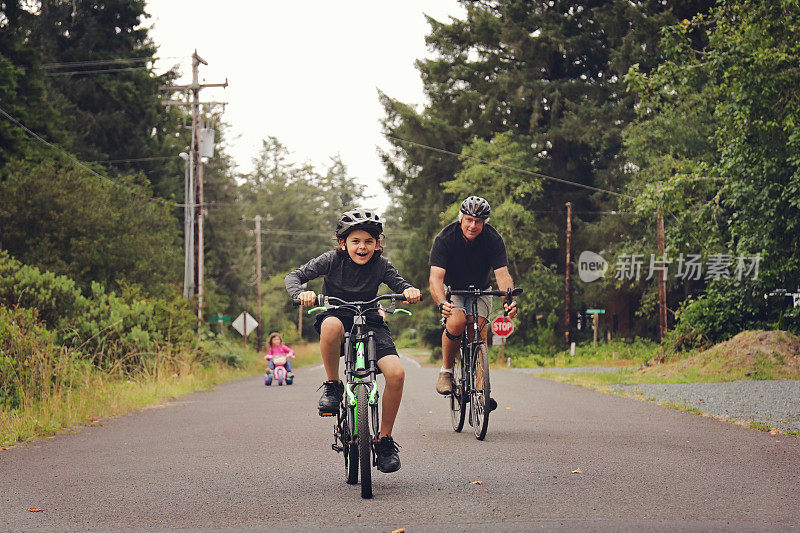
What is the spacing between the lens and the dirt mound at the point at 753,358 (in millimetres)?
19234

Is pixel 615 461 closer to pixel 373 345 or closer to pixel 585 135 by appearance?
pixel 373 345

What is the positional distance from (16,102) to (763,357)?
25.9m

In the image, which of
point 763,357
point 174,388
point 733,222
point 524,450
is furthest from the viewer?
point 733,222

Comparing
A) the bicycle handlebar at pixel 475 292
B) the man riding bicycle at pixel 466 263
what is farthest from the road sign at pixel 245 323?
the bicycle handlebar at pixel 475 292

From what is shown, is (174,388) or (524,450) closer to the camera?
(524,450)

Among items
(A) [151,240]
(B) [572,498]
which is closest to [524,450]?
(B) [572,498]

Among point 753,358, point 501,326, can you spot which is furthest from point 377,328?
point 501,326

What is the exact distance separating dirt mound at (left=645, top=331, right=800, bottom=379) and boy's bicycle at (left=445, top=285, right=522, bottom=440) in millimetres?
11303

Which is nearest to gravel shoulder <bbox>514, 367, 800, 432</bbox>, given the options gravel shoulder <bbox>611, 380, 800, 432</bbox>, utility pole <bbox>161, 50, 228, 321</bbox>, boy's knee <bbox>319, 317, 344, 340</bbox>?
gravel shoulder <bbox>611, 380, 800, 432</bbox>

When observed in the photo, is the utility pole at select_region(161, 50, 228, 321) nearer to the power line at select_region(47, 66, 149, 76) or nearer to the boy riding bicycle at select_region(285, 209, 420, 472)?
the power line at select_region(47, 66, 149, 76)

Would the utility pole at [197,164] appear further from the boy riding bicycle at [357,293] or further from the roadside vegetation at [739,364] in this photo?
the boy riding bicycle at [357,293]

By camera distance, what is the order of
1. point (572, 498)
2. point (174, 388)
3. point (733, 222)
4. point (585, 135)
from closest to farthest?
point (572, 498), point (174, 388), point (733, 222), point (585, 135)

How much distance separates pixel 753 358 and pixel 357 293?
1514cm

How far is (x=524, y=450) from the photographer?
832cm
